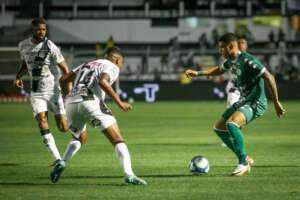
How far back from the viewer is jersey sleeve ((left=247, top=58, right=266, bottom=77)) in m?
9.10

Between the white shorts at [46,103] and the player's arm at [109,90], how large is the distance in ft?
8.38

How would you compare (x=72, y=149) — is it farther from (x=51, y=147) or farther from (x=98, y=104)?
(x=51, y=147)

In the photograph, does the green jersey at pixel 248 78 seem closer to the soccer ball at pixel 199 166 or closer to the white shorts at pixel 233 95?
the soccer ball at pixel 199 166

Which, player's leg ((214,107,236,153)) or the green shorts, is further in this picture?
player's leg ((214,107,236,153))

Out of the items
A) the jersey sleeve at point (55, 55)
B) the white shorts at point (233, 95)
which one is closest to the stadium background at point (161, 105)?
the white shorts at point (233, 95)

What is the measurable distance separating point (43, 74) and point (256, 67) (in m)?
3.59

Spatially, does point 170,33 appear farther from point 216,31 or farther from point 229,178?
point 229,178

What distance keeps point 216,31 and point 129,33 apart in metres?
6.89

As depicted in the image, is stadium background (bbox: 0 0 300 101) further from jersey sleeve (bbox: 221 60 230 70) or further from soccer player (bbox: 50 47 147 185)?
soccer player (bbox: 50 47 147 185)

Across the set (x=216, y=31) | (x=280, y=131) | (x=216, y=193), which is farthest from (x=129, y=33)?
(x=216, y=193)

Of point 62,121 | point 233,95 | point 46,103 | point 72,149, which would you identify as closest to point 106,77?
point 72,149

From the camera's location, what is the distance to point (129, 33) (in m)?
48.8

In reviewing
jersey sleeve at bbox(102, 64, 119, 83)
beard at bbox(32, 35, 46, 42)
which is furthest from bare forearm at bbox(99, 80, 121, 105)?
beard at bbox(32, 35, 46, 42)

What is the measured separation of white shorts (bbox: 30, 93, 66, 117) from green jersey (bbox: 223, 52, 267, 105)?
3.01 metres
